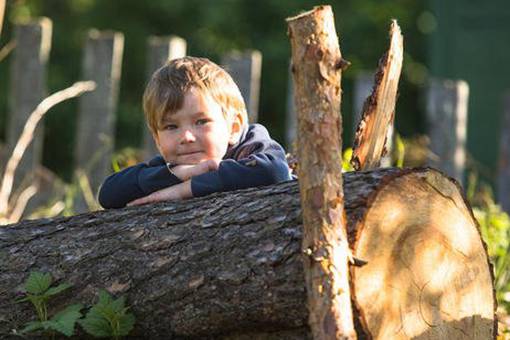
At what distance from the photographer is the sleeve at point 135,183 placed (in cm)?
400

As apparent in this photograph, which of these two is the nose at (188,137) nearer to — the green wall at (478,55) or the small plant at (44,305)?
the small plant at (44,305)

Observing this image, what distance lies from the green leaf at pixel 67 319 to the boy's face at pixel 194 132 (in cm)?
67

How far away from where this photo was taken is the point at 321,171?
10.2 feet

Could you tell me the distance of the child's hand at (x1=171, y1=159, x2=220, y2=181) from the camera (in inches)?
155

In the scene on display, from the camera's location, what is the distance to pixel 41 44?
7160mm

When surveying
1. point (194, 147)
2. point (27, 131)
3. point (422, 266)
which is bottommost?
point (27, 131)

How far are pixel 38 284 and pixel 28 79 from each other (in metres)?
3.74

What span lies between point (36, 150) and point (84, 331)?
12.0 ft

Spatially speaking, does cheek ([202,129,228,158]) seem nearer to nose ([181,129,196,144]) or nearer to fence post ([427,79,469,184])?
nose ([181,129,196,144])

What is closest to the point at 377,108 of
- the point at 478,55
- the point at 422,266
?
the point at 422,266

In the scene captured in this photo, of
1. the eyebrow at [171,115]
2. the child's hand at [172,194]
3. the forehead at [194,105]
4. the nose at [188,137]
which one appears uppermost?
the forehead at [194,105]

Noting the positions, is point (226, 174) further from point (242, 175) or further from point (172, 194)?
point (172, 194)

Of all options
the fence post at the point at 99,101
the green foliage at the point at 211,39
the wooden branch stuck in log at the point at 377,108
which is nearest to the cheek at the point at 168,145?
the wooden branch stuck in log at the point at 377,108

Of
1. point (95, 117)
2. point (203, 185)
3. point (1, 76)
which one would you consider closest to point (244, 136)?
point (203, 185)
